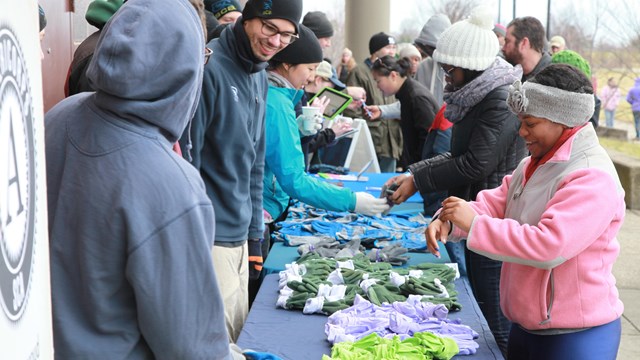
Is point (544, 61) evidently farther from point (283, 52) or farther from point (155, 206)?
point (155, 206)

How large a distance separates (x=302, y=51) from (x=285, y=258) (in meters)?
1.13

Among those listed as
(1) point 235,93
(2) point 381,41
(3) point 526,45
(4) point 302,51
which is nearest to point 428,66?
(2) point 381,41

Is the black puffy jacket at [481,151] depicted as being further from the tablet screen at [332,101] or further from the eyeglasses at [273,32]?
the tablet screen at [332,101]

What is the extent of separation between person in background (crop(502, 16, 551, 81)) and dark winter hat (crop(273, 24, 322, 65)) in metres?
1.92

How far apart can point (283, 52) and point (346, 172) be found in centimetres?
287

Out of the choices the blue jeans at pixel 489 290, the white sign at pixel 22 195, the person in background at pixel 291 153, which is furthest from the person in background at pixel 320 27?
the white sign at pixel 22 195

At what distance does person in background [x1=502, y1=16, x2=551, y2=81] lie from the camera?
19.2 ft

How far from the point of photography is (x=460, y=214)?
288 centimetres

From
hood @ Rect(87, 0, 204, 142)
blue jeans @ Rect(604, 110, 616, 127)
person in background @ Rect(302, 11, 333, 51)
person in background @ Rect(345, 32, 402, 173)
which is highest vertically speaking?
hood @ Rect(87, 0, 204, 142)

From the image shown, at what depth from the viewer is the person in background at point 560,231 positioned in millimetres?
2652

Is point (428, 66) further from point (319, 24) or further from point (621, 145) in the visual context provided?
point (621, 145)

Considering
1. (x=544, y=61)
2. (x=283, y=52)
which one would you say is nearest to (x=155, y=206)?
(x=283, y=52)

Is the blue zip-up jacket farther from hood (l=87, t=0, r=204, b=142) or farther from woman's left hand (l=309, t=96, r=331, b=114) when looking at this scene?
woman's left hand (l=309, t=96, r=331, b=114)

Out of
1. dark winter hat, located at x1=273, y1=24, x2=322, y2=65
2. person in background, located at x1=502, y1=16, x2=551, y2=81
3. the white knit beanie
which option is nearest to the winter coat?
the white knit beanie
